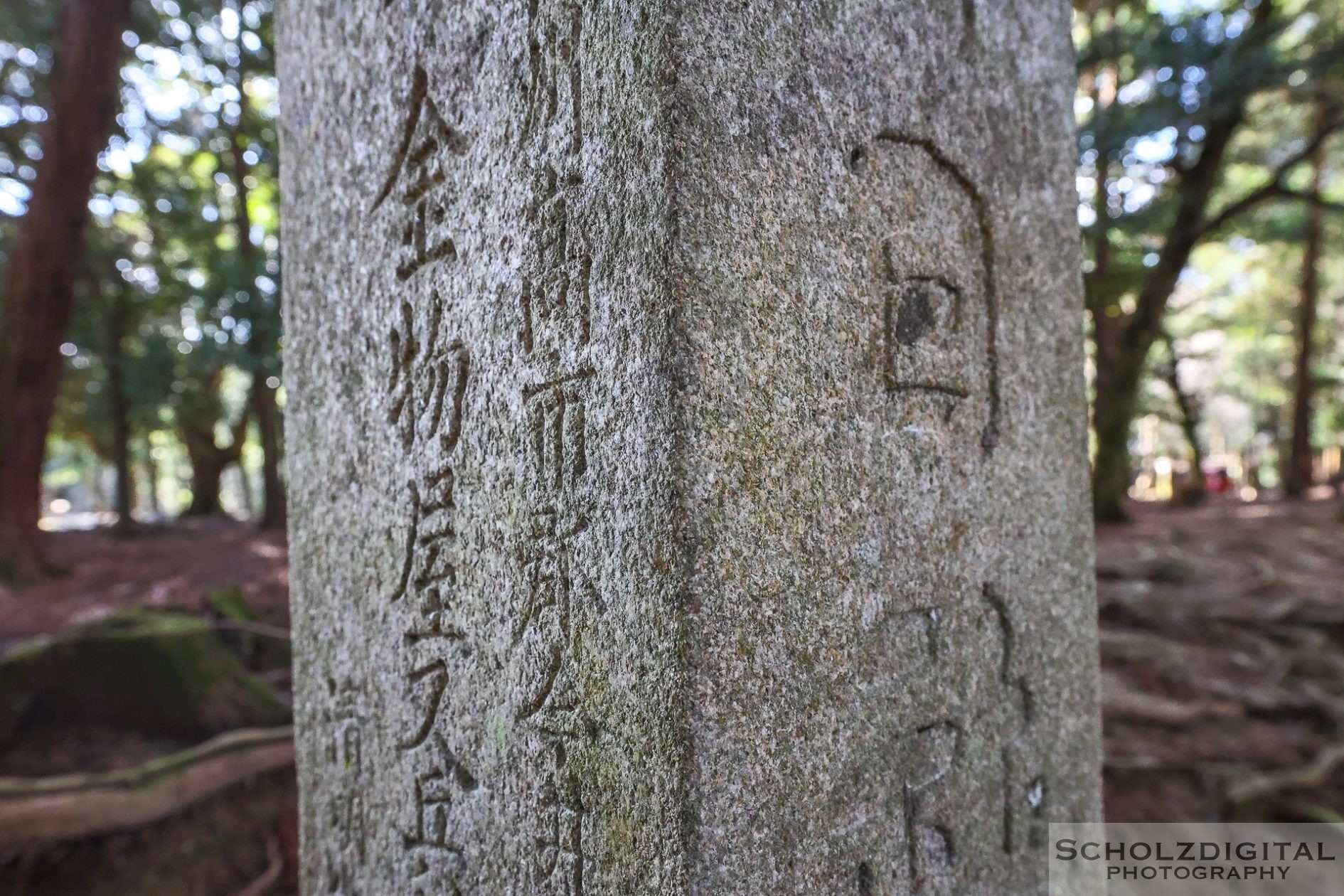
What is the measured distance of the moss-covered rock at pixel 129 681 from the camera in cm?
268

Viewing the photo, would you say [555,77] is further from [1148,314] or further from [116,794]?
[1148,314]

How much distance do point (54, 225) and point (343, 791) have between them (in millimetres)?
5040

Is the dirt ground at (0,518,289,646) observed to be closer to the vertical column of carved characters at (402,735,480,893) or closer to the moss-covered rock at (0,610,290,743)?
the moss-covered rock at (0,610,290,743)

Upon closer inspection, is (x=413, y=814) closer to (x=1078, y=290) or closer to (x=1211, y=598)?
(x=1078, y=290)

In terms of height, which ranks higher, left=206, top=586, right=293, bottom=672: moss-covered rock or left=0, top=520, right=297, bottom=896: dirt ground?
left=206, top=586, right=293, bottom=672: moss-covered rock

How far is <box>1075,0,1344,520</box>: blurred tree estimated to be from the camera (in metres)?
4.91

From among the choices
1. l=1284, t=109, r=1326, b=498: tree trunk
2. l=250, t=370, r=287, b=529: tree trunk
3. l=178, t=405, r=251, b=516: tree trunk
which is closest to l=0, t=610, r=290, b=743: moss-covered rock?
l=250, t=370, r=287, b=529: tree trunk

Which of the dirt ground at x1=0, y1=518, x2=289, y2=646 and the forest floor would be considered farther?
the dirt ground at x1=0, y1=518, x2=289, y2=646

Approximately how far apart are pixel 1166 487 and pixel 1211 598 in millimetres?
10738

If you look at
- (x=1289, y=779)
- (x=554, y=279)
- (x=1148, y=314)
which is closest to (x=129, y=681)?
(x=554, y=279)

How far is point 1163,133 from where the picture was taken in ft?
17.6

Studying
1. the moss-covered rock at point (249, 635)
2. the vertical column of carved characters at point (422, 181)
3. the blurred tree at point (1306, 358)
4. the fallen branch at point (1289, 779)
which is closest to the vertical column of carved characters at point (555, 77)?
the vertical column of carved characters at point (422, 181)

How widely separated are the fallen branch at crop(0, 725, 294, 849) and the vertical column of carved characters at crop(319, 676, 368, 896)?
58.8 inches

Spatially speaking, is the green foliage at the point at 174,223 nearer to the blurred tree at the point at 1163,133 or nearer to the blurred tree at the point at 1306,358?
the blurred tree at the point at 1163,133
